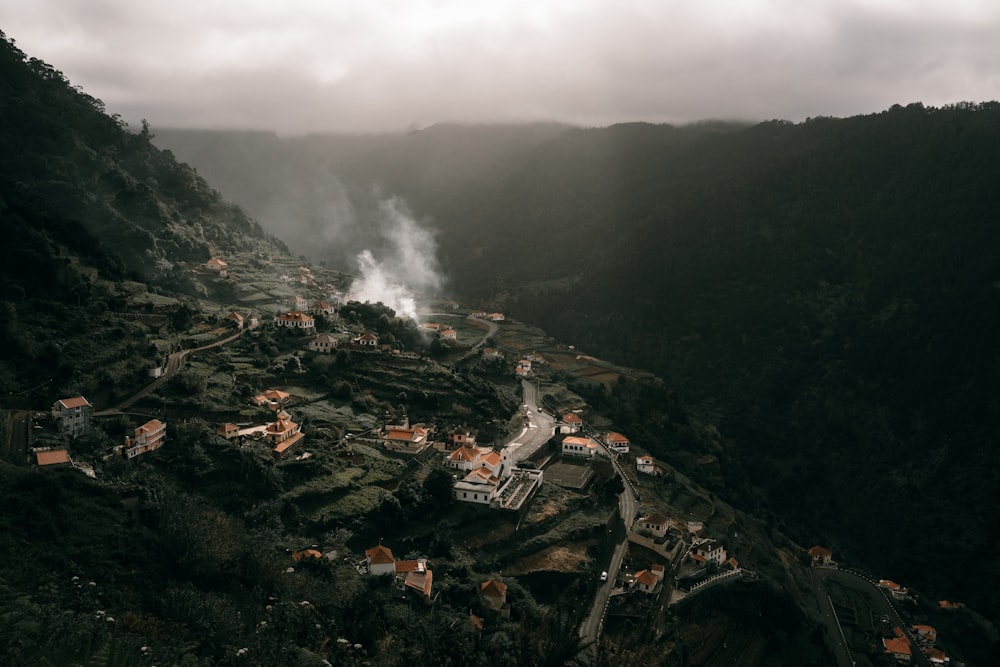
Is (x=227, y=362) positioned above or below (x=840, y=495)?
above

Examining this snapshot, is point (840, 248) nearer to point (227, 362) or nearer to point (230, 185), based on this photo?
point (227, 362)

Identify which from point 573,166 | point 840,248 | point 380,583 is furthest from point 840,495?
point 573,166

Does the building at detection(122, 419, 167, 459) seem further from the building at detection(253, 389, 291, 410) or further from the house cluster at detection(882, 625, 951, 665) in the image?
the house cluster at detection(882, 625, 951, 665)

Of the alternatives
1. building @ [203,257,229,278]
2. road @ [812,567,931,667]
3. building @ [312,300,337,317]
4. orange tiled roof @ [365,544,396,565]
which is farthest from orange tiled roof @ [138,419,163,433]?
road @ [812,567,931,667]

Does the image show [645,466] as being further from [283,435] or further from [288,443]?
[283,435]

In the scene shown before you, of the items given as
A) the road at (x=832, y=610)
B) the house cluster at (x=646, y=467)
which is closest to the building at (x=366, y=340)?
the house cluster at (x=646, y=467)

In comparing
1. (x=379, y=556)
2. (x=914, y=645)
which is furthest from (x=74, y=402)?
(x=914, y=645)

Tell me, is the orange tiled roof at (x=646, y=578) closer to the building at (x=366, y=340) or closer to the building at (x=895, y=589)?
the building at (x=895, y=589)

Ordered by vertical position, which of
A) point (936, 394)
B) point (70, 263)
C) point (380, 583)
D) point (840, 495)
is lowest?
point (840, 495)
